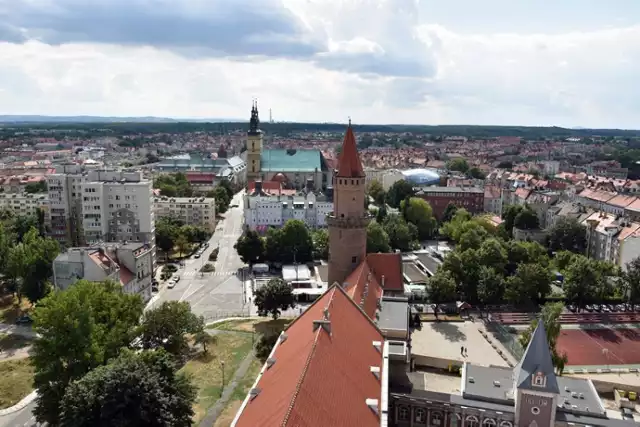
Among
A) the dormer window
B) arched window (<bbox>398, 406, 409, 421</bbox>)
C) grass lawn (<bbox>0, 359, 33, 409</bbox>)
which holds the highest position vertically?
the dormer window

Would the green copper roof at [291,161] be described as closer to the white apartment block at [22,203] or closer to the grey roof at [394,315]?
the white apartment block at [22,203]

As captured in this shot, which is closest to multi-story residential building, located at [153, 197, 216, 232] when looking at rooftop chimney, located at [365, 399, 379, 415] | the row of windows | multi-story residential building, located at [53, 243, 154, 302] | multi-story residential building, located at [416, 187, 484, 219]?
multi-story residential building, located at [53, 243, 154, 302]

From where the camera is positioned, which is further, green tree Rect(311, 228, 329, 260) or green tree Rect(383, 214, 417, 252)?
green tree Rect(383, 214, 417, 252)

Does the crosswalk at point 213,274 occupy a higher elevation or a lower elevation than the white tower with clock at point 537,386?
lower

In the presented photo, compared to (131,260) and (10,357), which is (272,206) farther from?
(10,357)

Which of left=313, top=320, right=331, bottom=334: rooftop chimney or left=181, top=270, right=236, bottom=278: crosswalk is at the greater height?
left=313, top=320, right=331, bottom=334: rooftop chimney

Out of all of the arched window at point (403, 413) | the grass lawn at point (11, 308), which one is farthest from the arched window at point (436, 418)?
the grass lawn at point (11, 308)

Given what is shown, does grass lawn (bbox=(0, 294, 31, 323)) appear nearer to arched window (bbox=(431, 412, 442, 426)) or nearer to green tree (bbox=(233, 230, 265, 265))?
green tree (bbox=(233, 230, 265, 265))

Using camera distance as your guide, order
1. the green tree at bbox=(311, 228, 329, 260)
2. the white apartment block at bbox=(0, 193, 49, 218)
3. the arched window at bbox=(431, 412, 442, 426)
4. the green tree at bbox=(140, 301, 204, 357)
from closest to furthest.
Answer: the arched window at bbox=(431, 412, 442, 426), the green tree at bbox=(140, 301, 204, 357), the green tree at bbox=(311, 228, 329, 260), the white apartment block at bbox=(0, 193, 49, 218)
